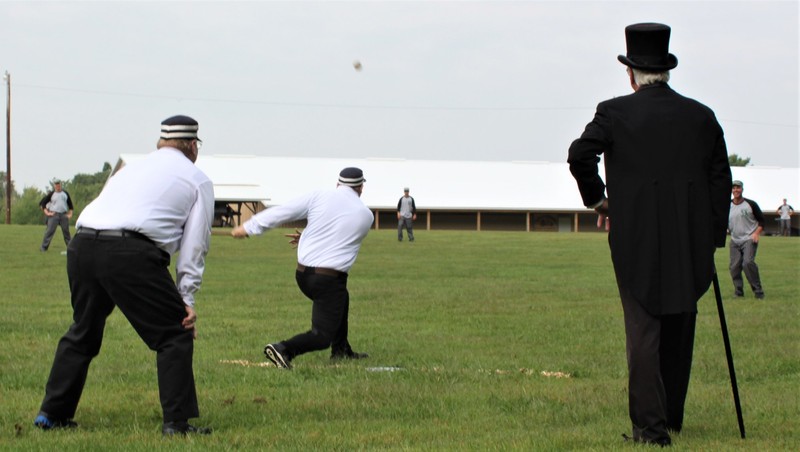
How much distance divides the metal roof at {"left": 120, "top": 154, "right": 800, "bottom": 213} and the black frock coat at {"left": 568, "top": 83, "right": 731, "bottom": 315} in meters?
59.5

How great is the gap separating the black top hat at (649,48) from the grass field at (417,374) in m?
2.21

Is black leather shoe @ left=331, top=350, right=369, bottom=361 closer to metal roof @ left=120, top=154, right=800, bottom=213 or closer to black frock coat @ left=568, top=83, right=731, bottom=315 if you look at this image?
black frock coat @ left=568, top=83, right=731, bottom=315

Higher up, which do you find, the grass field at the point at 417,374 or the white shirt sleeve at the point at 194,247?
the white shirt sleeve at the point at 194,247

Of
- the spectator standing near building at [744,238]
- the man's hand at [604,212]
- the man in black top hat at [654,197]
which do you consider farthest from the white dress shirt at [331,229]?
the spectator standing near building at [744,238]

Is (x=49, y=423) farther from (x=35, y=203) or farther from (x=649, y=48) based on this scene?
(x=35, y=203)

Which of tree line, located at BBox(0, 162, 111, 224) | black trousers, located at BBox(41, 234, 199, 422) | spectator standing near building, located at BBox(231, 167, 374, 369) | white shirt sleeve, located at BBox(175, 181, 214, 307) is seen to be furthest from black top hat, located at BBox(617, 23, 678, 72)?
tree line, located at BBox(0, 162, 111, 224)

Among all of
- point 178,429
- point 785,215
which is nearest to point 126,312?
point 178,429

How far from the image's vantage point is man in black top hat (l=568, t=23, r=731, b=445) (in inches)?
255

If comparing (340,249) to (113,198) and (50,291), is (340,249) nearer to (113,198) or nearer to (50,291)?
(113,198)

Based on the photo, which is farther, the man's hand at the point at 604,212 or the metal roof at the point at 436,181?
the metal roof at the point at 436,181

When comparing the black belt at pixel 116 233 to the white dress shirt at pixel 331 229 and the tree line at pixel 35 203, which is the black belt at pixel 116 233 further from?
the tree line at pixel 35 203

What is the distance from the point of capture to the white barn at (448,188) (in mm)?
68500

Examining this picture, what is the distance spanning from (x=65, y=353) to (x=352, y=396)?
2.40m

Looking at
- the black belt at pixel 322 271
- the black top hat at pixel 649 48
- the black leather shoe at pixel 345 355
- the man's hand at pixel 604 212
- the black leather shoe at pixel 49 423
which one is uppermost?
the black top hat at pixel 649 48
